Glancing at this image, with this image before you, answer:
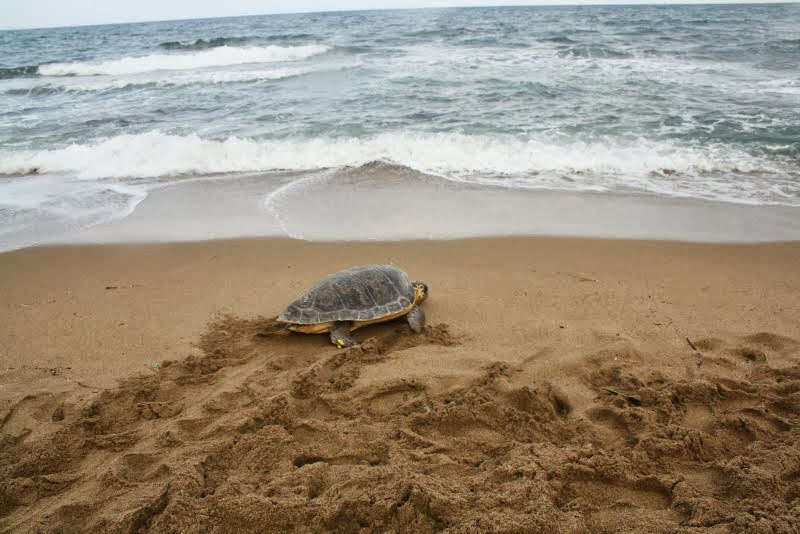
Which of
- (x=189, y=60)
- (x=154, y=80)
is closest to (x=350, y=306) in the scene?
(x=154, y=80)

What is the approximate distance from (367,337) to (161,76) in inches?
871

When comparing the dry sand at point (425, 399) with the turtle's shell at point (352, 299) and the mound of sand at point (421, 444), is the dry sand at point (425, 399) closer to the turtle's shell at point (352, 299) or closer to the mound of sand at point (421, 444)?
the mound of sand at point (421, 444)

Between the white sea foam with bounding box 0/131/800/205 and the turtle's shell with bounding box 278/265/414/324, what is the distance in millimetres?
4008

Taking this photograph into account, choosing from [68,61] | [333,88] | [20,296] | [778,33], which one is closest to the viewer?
[20,296]

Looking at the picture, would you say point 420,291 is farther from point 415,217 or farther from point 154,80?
point 154,80

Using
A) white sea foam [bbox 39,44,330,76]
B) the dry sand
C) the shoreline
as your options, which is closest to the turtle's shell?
the dry sand

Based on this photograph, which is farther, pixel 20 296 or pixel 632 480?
pixel 20 296

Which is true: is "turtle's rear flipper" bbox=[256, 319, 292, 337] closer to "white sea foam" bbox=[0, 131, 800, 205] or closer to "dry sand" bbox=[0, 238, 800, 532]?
"dry sand" bbox=[0, 238, 800, 532]

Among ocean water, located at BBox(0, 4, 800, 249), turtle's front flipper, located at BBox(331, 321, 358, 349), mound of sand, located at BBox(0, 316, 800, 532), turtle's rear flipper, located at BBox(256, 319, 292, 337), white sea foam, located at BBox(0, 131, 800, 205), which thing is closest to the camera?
mound of sand, located at BBox(0, 316, 800, 532)

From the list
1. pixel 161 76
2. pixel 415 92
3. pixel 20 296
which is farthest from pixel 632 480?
pixel 161 76

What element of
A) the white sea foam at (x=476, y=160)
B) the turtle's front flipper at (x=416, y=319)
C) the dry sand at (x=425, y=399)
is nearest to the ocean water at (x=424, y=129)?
the white sea foam at (x=476, y=160)

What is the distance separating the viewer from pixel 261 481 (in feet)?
8.01

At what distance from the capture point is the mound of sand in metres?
2.20

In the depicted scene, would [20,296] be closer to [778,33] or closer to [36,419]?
[36,419]
